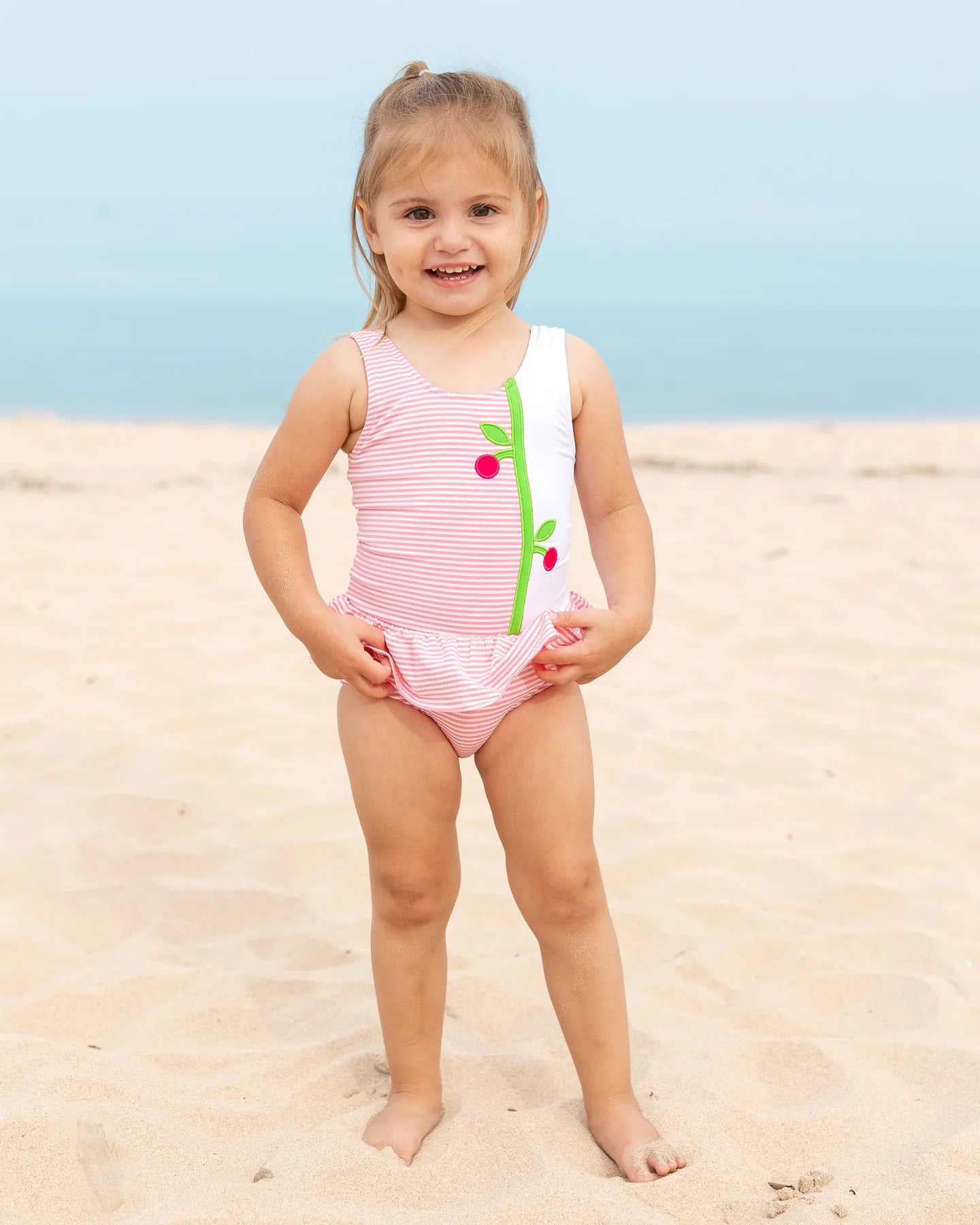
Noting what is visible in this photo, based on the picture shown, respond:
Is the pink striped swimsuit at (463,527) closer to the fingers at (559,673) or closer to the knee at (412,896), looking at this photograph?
the fingers at (559,673)

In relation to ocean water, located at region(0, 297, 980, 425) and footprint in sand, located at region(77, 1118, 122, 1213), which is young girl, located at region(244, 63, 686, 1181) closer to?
footprint in sand, located at region(77, 1118, 122, 1213)

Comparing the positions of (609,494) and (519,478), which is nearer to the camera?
(519,478)

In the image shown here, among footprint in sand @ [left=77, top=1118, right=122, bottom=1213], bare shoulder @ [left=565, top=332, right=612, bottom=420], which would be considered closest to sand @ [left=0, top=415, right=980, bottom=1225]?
footprint in sand @ [left=77, top=1118, right=122, bottom=1213]

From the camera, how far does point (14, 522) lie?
7234mm

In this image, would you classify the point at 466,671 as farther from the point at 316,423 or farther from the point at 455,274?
the point at 455,274

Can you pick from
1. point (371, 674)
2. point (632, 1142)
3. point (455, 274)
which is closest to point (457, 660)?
point (371, 674)

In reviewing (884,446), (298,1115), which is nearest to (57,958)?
(298,1115)

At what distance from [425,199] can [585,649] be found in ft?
2.59

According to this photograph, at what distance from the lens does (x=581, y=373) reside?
2209 mm

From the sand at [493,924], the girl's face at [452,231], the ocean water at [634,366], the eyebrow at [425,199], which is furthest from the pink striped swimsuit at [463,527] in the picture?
the ocean water at [634,366]

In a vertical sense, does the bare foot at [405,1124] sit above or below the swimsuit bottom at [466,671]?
below

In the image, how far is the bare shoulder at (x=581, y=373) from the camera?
220 cm

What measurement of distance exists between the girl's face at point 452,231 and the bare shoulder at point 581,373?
0.55ft

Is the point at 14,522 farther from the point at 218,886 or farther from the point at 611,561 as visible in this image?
the point at 611,561
